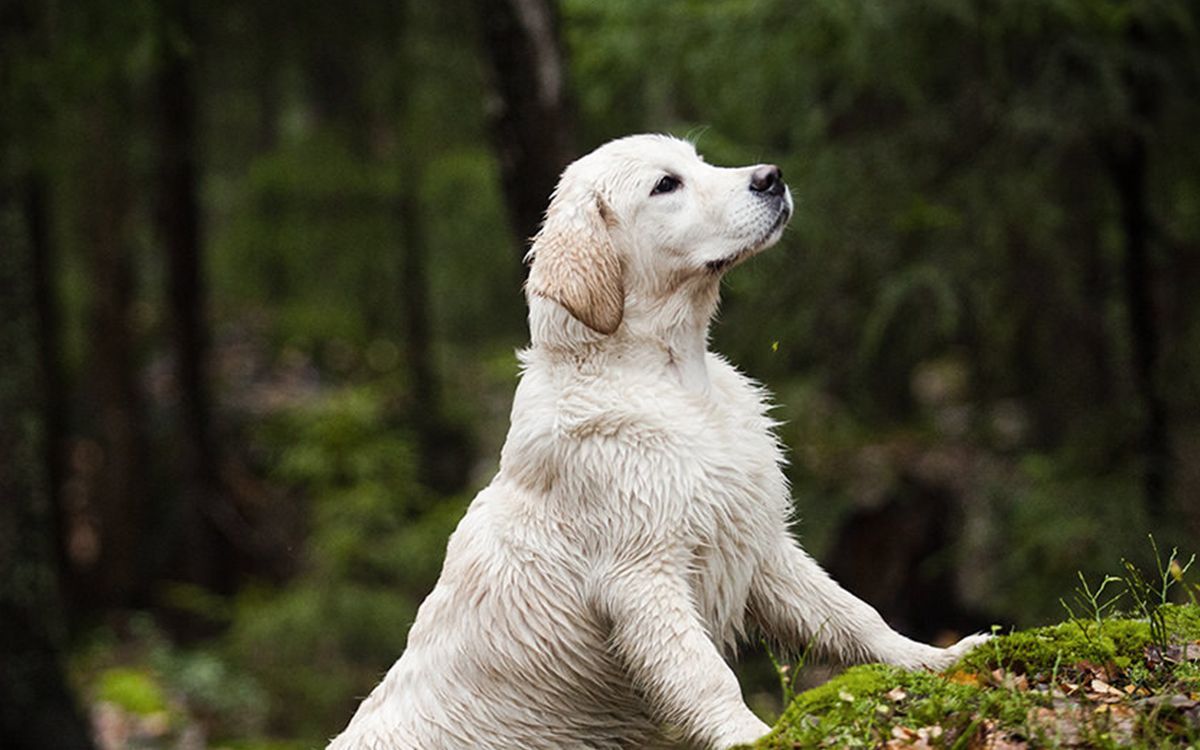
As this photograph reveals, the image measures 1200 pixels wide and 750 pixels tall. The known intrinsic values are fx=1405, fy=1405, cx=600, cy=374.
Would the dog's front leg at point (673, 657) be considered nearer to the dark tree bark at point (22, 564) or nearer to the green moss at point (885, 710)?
the green moss at point (885, 710)

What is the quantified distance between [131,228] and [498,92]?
10.5 m

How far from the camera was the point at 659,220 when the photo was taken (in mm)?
4113

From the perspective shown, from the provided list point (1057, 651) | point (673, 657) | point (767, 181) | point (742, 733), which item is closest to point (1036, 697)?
point (1057, 651)

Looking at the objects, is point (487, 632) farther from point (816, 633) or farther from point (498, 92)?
point (498, 92)

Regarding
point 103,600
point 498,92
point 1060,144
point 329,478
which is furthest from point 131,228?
point 1060,144

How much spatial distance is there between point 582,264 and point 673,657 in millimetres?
1147

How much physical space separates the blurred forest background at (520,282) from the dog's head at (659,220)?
2.79ft

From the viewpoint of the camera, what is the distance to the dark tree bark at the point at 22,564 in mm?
8625

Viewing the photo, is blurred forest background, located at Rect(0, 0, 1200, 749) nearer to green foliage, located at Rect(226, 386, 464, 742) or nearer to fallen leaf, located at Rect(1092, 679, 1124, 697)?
green foliage, located at Rect(226, 386, 464, 742)

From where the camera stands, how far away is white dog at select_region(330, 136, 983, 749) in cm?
368

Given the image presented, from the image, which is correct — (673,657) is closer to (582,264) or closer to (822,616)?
(822,616)

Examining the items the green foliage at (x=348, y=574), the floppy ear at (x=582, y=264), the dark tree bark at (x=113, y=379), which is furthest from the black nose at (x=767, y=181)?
the dark tree bark at (x=113, y=379)

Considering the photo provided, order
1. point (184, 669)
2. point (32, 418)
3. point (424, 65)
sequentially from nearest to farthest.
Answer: point (32, 418) < point (184, 669) < point (424, 65)

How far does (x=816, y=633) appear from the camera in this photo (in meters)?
3.89
